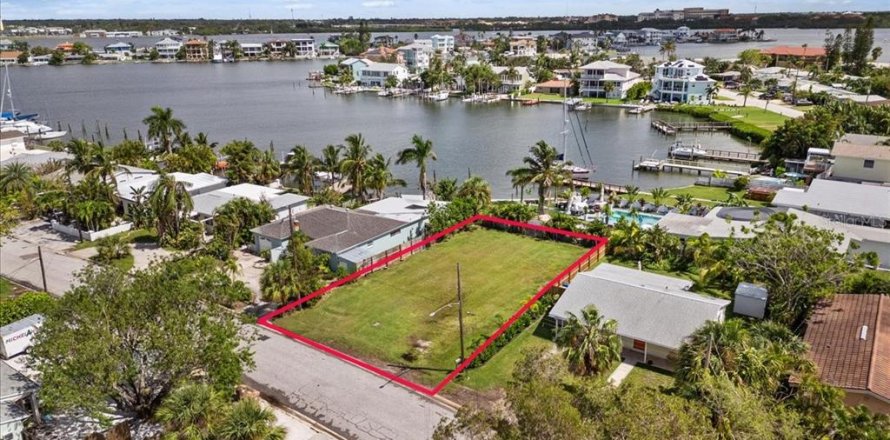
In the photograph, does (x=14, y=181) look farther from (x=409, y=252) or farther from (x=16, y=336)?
(x=409, y=252)

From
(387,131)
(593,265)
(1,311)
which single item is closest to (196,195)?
(1,311)

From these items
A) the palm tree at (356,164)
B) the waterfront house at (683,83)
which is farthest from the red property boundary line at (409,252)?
the waterfront house at (683,83)

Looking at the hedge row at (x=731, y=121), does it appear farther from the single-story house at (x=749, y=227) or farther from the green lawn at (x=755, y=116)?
the single-story house at (x=749, y=227)

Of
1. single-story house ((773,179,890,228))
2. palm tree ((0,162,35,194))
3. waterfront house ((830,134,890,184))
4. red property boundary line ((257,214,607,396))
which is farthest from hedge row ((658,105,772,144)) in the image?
palm tree ((0,162,35,194))

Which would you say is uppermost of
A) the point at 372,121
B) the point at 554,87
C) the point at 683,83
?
the point at 683,83

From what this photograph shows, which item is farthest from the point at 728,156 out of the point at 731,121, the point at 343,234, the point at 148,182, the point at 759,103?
the point at 148,182
